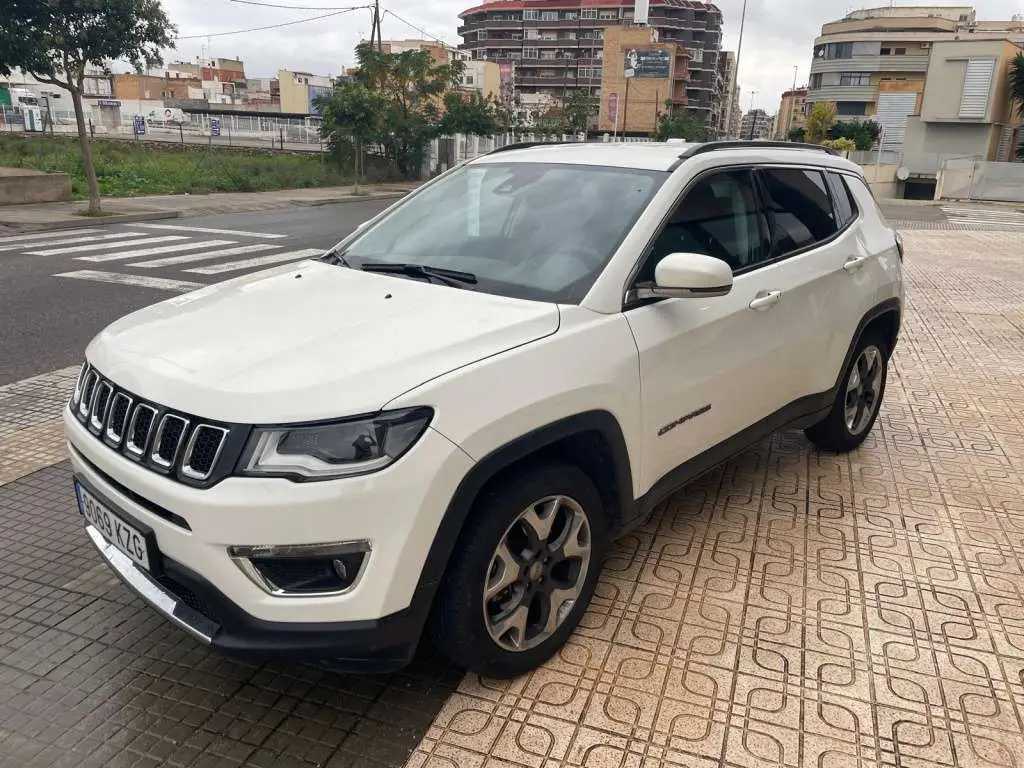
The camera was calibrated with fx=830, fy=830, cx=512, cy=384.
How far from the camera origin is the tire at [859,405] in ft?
15.0

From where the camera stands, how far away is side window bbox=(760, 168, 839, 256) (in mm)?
3865

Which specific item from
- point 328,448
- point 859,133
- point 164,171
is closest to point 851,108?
point 859,133

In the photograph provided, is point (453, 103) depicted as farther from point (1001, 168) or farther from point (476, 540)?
point (476, 540)

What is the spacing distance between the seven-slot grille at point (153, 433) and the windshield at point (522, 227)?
1.17 metres

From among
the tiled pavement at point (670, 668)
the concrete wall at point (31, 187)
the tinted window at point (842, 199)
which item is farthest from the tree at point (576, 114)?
the tiled pavement at point (670, 668)

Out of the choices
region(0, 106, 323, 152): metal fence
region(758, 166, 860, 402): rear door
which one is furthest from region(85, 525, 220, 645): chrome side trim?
region(0, 106, 323, 152): metal fence

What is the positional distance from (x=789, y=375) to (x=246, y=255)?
9819 mm

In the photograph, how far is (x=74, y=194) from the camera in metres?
18.5

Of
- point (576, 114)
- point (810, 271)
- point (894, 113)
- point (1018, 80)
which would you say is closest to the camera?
point (810, 271)

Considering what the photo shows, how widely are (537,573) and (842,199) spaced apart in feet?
9.73

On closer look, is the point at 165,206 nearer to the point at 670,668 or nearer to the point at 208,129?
the point at 670,668

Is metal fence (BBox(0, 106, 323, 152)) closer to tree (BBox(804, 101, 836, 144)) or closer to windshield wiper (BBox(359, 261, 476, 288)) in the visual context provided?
tree (BBox(804, 101, 836, 144))

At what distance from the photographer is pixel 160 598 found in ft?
7.97

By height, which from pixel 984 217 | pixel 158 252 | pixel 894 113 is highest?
pixel 894 113
